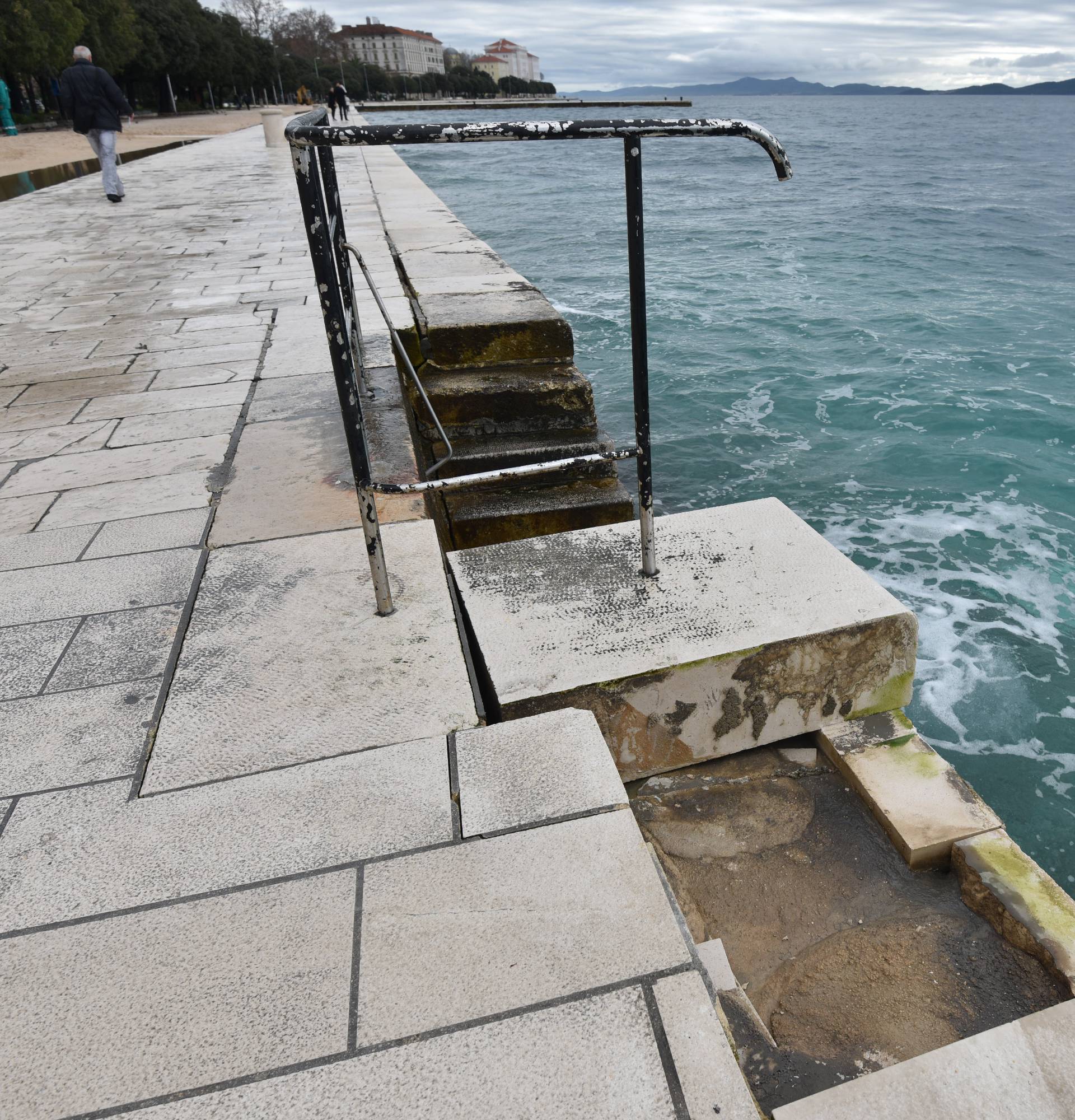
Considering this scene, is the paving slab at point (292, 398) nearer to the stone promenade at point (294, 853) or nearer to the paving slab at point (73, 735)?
the stone promenade at point (294, 853)

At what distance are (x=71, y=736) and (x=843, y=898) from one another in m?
1.84

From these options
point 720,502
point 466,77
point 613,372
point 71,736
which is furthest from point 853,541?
point 466,77

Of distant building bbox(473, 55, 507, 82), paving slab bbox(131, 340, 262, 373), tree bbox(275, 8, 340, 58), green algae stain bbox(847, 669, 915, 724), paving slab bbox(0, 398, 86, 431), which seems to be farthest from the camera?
distant building bbox(473, 55, 507, 82)

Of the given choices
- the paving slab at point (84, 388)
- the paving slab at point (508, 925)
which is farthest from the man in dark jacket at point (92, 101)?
the paving slab at point (508, 925)

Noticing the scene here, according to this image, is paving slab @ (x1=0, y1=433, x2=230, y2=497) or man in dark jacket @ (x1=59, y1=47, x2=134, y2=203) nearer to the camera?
paving slab @ (x1=0, y1=433, x2=230, y2=497)

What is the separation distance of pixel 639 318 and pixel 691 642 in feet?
2.64

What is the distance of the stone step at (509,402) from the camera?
11.4ft

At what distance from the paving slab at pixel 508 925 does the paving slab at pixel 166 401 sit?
10.1 feet

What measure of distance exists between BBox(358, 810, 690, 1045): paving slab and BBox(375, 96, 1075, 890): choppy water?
2.32 m

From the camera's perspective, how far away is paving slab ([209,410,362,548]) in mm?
2691

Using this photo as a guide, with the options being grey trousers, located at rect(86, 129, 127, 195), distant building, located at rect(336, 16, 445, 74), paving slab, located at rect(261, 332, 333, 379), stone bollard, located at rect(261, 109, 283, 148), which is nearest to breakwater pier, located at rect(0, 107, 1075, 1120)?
paving slab, located at rect(261, 332, 333, 379)

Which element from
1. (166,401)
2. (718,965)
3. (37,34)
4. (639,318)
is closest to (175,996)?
(718,965)

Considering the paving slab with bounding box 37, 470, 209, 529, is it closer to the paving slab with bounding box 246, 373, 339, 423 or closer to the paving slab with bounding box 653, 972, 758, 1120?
the paving slab with bounding box 246, 373, 339, 423

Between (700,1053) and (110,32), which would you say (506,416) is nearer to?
(700,1053)
